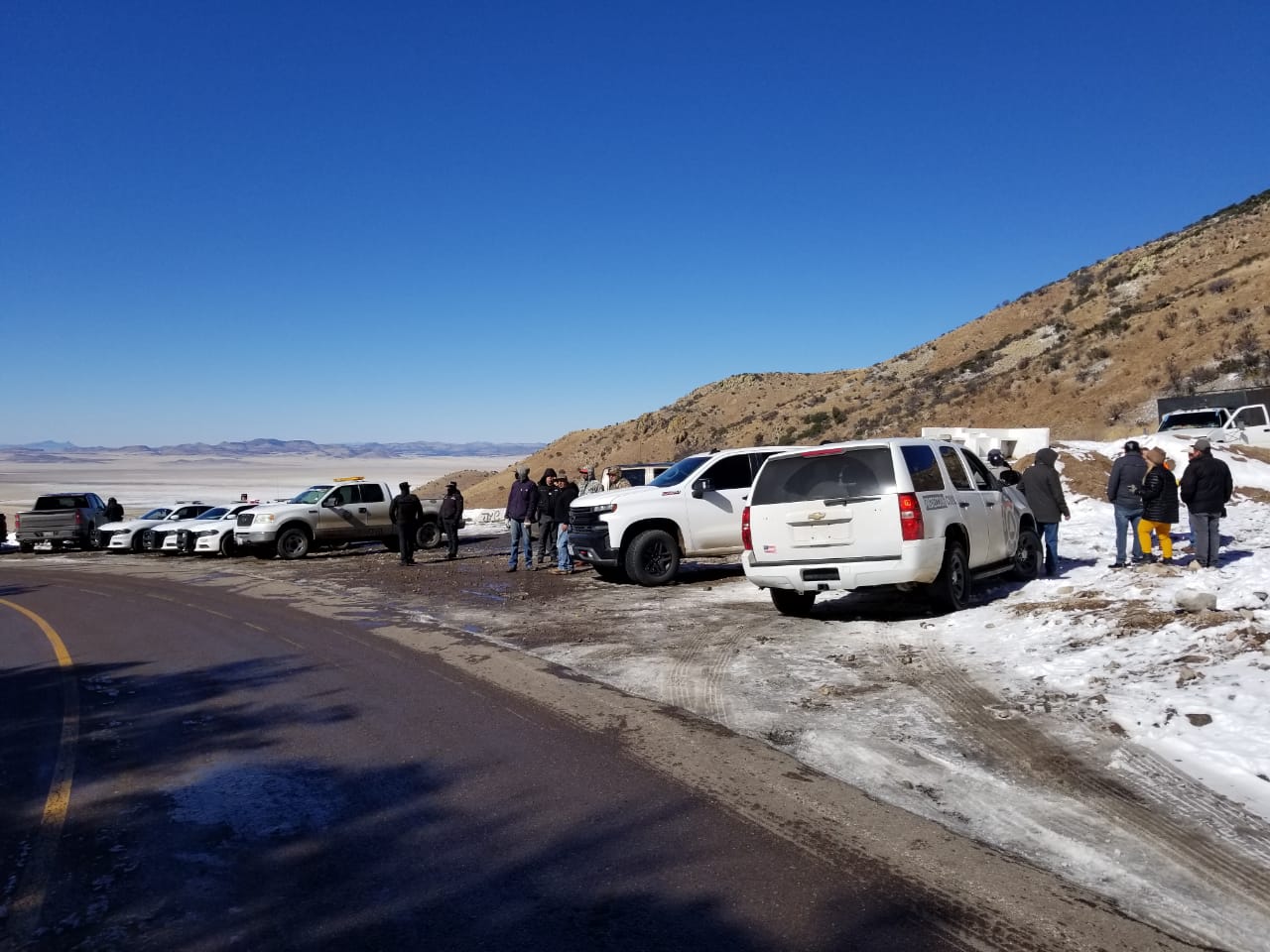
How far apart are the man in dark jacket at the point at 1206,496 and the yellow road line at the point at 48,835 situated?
11.1m

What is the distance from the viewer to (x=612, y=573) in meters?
15.6

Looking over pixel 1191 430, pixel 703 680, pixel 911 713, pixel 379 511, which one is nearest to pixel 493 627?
pixel 703 680

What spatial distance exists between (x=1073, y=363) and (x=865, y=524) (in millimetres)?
40901

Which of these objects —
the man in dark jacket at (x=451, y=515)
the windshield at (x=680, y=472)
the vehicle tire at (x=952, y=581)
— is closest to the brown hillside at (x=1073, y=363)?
the windshield at (x=680, y=472)

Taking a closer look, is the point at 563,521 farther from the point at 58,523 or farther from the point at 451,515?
the point at 58,523

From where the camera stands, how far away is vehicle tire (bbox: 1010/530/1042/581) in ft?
41.6

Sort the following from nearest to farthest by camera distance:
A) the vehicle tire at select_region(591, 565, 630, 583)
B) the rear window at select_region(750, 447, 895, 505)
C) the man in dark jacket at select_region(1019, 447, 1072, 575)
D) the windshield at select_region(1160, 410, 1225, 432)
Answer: the rear window at select_region(750, 447, 895, 505) → the man in dark jacket at select_region(1019, 447, 1072, 575) → the vehicle tire at select_region(591, 565, 630, 583) → the windshield at select_region(1160, 410, 1225, 432)

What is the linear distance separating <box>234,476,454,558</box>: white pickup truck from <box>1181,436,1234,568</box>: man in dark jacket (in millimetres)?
16410

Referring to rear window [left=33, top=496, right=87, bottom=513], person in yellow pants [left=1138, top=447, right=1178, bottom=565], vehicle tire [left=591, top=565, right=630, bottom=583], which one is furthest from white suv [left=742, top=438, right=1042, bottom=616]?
rear window [left=33, top=496, right=87, bottom=513]

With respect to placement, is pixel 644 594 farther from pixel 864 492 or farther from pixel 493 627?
pixel 864 492

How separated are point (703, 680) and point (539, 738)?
205 centimetres

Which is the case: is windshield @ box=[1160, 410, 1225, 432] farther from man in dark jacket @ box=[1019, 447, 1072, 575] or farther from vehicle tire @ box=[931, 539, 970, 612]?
vehicle tire @ box=[931, 539, 970, 612]

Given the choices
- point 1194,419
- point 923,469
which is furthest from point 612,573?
point 1194,419

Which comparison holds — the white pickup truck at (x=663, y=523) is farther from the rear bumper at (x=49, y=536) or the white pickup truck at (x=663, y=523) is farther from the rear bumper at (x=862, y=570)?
the rear bumper at (x=49, y=536)
